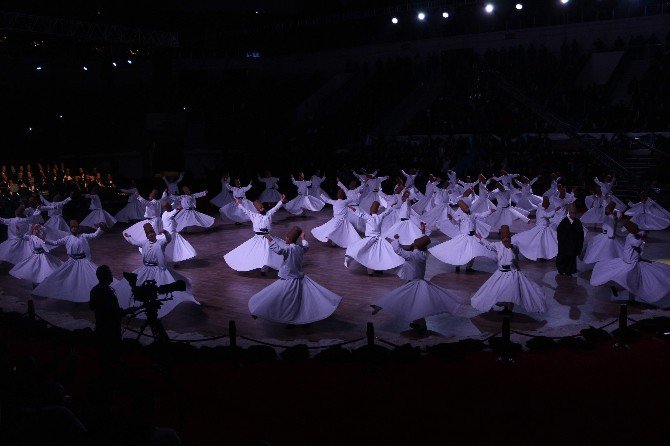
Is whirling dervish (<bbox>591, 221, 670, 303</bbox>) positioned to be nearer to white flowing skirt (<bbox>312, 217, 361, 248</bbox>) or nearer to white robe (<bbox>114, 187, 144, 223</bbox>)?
white flowing skirt (<bbox>312, 217, 361, 248</bbox>)

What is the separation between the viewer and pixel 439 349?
30.4ft


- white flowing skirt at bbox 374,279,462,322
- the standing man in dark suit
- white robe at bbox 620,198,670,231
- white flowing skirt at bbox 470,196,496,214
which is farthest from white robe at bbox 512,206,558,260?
white flowing skirt at bbox 374,279,462,322

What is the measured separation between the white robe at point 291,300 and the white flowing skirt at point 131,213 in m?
12.8

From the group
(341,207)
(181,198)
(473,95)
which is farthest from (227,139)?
(341,207)

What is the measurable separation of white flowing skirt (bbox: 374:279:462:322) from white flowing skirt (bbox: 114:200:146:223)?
45.8 feet

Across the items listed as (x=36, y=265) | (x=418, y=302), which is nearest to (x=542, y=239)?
(x=418, y=302)

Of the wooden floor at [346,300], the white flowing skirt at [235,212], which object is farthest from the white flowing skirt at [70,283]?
the white flowing skirt at [235,212]

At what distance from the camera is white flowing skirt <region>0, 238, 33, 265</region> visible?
14484 millimetres

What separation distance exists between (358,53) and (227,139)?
10365 mm

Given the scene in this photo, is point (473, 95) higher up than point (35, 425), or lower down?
higher up

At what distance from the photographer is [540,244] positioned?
15.1 metres

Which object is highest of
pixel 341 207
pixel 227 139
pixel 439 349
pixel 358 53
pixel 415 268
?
pixel 358 53

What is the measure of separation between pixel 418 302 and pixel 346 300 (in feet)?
8.31

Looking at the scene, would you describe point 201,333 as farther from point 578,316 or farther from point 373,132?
point 373,132
